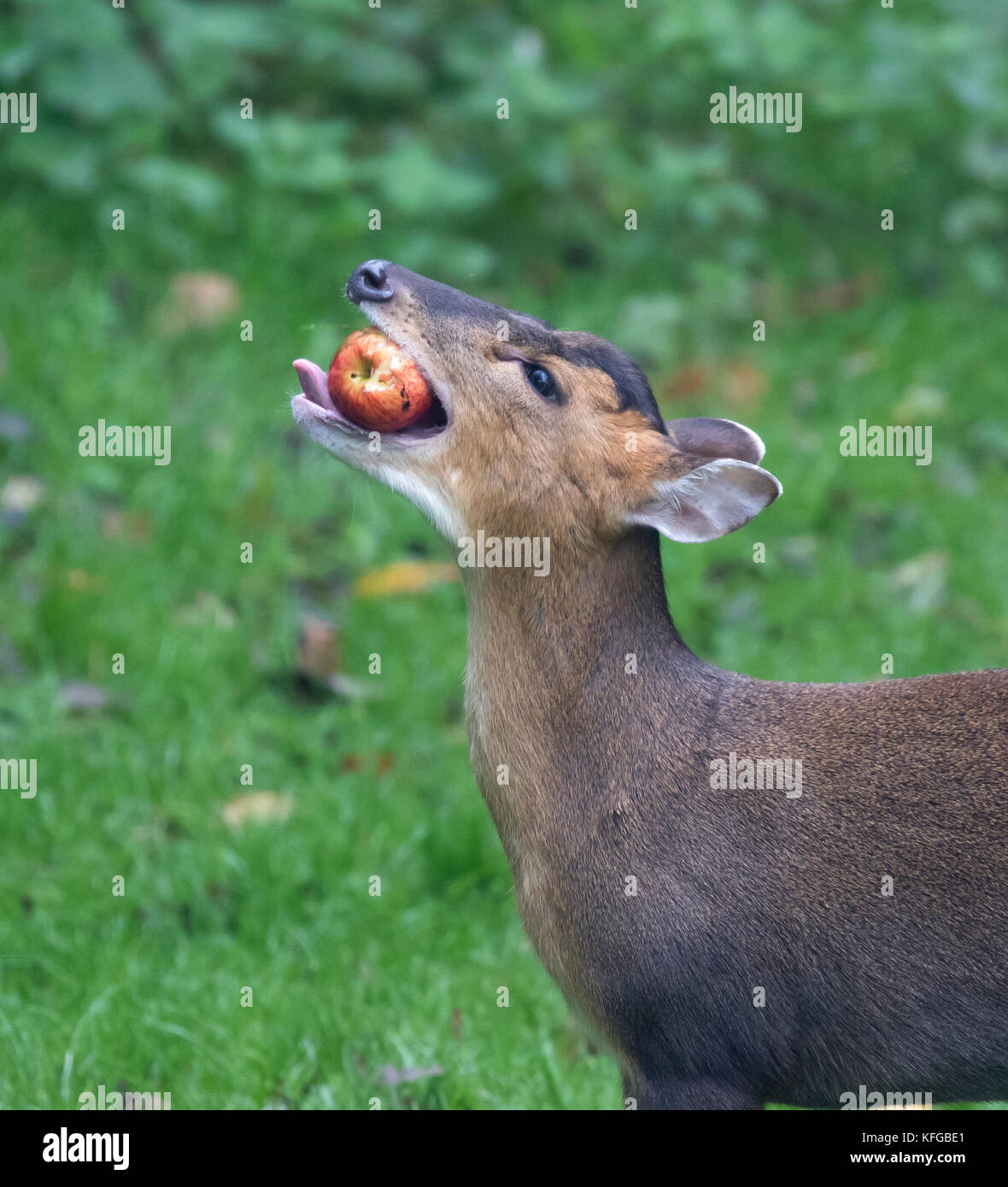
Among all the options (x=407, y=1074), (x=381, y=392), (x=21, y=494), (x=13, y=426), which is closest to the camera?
(x=381, y=392)

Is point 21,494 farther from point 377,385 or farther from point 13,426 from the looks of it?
point 377,385

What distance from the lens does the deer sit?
3.10 meters

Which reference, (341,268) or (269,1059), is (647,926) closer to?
(269,1059)

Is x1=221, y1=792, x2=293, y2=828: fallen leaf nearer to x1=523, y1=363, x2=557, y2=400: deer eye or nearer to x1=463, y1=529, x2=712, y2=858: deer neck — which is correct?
x1=463, y1=529, x2=712, y2=858: deer neck

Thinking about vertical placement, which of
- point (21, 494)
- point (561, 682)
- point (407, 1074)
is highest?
point (21, 494)

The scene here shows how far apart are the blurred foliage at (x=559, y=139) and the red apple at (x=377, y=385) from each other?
144 inches

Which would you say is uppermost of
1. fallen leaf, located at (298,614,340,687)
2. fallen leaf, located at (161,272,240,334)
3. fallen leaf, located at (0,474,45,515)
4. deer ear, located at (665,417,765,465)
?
fallen leaf, located at (161,272,240,334)

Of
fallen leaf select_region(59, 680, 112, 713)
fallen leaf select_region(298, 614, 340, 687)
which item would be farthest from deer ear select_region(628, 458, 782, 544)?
fallen leaf select_region(59, 680, 112, 713)

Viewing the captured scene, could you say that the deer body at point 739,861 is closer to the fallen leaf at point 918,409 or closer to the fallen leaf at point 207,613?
the fallen leaf at point 207,613

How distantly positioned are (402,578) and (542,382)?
2.49 metres

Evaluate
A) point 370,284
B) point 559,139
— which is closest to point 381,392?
point 370,284

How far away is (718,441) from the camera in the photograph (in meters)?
3.49

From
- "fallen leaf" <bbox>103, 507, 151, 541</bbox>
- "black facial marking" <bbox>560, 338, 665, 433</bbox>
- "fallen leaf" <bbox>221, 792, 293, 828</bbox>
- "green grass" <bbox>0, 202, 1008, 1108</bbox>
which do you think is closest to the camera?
"black facial marking" <bbox>560, 338, 665, 433</bbox>

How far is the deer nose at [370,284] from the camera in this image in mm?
3342
